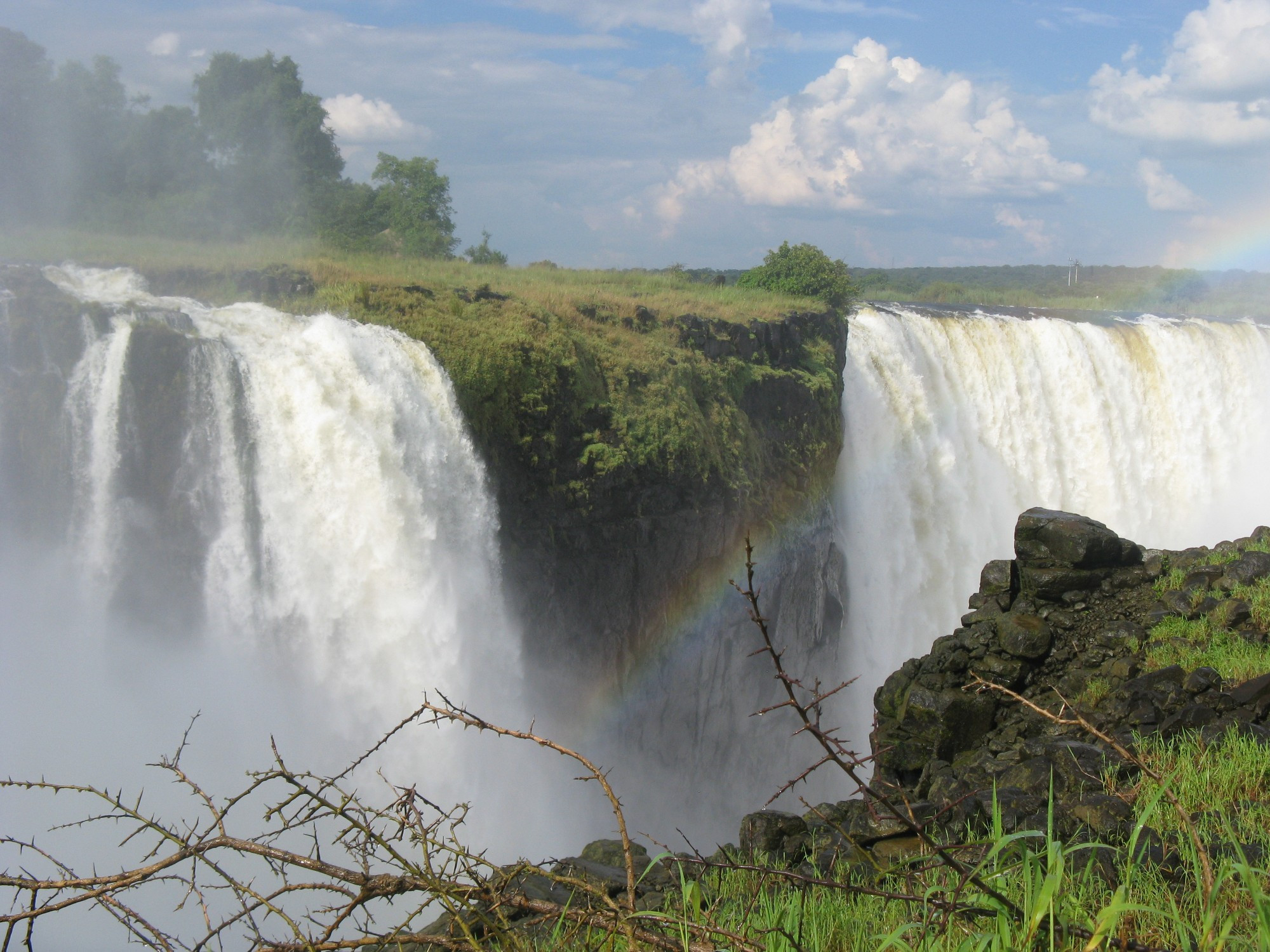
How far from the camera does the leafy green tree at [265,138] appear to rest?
32750 mm

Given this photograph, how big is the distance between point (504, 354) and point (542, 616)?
451 cm

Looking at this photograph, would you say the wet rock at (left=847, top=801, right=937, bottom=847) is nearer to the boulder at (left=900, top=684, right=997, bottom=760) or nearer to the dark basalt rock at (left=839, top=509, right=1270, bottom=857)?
the dark basalt rock at (left=839, top=509, right=1270, bottom=857)

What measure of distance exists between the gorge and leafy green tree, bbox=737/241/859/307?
2.63 metres

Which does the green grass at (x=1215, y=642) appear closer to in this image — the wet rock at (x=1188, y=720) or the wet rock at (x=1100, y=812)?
the wet rock at (x=1188, y=720)

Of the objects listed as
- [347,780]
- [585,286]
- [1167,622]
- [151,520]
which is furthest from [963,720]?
[585,286]

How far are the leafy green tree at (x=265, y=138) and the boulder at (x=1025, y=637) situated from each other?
28685 millimetres

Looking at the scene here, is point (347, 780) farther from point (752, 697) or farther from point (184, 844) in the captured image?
point (184, 844)

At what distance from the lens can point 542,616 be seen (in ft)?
53.5

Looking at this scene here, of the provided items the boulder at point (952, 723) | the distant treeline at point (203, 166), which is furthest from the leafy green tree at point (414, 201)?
the boulder at point (952, 723)

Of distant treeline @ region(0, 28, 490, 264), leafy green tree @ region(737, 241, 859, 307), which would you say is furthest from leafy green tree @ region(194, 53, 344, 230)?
leafy green tree @ region(737, 241, 859, 307)

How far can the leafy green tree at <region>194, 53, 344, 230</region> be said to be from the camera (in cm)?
3275

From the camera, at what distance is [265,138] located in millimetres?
34188

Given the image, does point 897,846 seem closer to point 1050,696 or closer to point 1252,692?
point 1252,692

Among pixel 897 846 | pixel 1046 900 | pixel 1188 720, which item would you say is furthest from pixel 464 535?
pixel 1046 900
